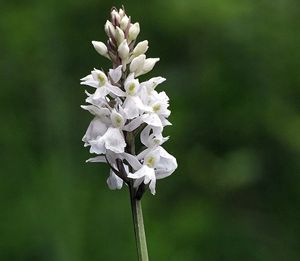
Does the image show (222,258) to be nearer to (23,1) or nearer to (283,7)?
(283,7)

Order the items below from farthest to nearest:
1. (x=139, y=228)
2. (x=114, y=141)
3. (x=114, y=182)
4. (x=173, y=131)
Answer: (x=173, y=131), (x=114, y=182), (x=114, y=141), (x=139, y=228)

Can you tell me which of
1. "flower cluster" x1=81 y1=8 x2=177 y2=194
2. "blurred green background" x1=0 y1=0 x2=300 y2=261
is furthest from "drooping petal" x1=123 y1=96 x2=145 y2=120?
"blurred green background" x1=0 y1=0 x2=300 y2=261

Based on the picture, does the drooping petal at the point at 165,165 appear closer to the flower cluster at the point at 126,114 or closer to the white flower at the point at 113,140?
the flower cluster at the point at 126,114

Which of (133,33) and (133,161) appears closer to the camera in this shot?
(133,161)

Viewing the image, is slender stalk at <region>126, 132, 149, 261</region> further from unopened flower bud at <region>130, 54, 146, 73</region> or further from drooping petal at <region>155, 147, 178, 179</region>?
unopened flower bud at <region>130, 54, 146, 73</region>

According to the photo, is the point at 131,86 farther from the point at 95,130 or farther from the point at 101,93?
the point at 95,130

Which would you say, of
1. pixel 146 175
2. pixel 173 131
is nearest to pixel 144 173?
pixel 146 175

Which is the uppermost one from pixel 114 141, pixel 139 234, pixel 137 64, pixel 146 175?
pixel 137 64
